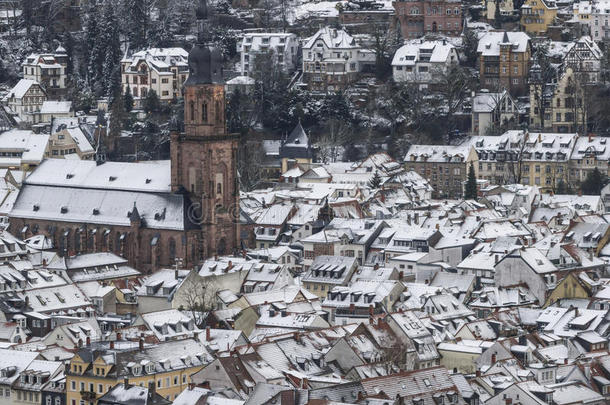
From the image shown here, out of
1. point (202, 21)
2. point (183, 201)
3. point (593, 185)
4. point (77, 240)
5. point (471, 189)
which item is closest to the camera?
point (183, 201)

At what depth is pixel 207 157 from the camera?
547ft

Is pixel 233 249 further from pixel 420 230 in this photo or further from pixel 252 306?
pixel 252 306

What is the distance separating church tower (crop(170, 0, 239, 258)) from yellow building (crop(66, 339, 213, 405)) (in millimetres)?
40184

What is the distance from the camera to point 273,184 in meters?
195

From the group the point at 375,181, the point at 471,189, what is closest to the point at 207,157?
the point at 375,181

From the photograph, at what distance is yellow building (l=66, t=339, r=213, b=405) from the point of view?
121438mm

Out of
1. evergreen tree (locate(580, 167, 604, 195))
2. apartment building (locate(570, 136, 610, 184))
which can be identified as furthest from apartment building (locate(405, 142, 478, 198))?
evergreen tree (locate(580, 167, 604, 195))

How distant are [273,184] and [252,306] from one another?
172 feet

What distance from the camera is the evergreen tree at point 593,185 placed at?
187625mm

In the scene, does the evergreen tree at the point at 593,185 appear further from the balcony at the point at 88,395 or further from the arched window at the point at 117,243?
the balcony at the point at 88,395

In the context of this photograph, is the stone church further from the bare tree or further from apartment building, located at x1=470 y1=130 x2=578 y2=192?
apartment building, located at x1=470 y1=130 x2=578 y2=192

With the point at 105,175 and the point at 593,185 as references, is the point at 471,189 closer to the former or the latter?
the point at 593,185

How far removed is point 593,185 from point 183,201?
A: 121 ft

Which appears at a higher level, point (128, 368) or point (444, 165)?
point (444, 165)
